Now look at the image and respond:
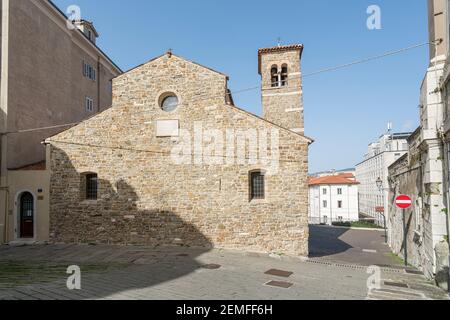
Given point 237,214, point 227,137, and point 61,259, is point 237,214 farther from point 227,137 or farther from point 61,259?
point 61,259

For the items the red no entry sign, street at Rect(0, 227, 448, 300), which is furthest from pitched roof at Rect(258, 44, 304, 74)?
street at Rect(0, 227, 448, 300)

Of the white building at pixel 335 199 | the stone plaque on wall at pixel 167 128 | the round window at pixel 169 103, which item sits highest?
the round window at pixel 169 103

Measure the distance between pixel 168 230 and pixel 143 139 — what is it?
180 inches

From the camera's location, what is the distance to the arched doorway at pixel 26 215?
14219 millimetres

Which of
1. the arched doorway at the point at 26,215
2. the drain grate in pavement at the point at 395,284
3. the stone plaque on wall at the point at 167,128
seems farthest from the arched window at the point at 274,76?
the arched doorway at the point at 26,215

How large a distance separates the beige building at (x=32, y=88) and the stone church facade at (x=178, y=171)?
204 cm

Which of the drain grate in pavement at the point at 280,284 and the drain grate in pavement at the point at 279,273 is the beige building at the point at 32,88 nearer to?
the drain grate in pavement at the point at 279,273

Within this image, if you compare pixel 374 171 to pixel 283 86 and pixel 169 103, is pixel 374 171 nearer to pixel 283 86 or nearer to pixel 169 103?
pixel 283 86

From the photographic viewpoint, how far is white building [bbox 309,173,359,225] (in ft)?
181

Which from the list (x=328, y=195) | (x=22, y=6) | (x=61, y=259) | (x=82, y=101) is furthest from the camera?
(x=328, y=195)

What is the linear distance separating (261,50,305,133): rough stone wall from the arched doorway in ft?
52.4

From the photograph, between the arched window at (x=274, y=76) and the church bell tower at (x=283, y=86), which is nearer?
the church bell tower at (x=283, y=86)

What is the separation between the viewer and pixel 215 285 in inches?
307
